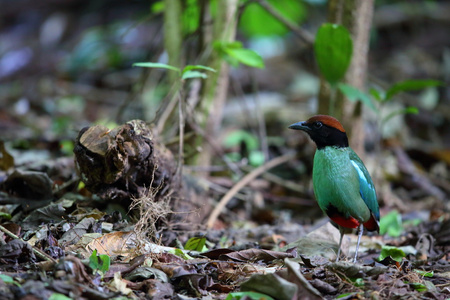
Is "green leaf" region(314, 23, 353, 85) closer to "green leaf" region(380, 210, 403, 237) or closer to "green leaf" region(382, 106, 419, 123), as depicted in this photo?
"green leaf" region(382, 106, 419, 123)

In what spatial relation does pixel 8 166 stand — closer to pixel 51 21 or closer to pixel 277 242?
pixel 277 242

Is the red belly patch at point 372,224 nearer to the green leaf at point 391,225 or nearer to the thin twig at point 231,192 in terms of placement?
the green leaf at point 391,225

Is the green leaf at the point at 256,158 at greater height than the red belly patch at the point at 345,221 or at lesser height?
lesser

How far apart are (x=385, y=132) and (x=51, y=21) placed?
7.95 m

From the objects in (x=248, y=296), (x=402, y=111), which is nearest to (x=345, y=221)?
(x=248, y=296)

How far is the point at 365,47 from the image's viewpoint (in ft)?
16.2

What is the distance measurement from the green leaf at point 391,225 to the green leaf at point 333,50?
51.6 inches

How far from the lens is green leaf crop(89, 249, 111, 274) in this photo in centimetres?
251

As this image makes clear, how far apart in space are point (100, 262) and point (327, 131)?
68.4 inches

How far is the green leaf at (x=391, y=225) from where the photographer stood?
14.7 ft

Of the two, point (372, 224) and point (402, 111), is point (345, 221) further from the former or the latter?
point (402, 111)

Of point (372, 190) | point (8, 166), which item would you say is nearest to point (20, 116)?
point (8, 166)

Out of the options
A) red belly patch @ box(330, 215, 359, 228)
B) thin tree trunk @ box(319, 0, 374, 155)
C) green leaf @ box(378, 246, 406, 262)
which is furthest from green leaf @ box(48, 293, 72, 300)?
thin tree trunk @ box(319, 0, 374, 155)

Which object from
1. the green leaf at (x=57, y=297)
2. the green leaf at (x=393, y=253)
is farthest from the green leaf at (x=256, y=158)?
the green leaf at (x=57, y=297)
